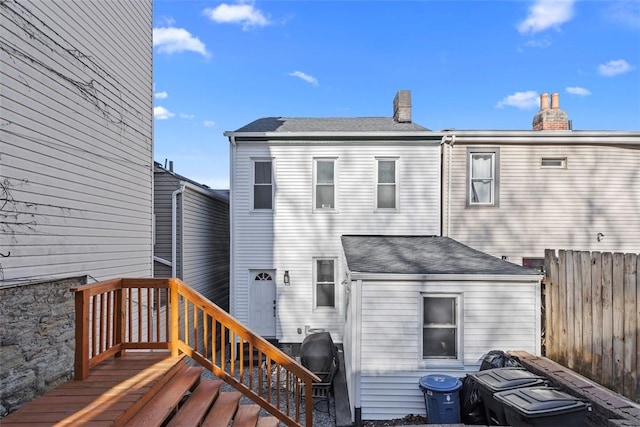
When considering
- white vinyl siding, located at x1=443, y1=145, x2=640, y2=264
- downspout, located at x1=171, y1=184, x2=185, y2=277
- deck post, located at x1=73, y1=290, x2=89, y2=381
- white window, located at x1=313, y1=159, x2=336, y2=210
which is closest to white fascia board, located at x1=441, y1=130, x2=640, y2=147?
white vinyl siding, located at x1=443, y1=145, x2=640, y2=264

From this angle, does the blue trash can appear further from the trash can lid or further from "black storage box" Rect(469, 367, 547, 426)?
"black storage box" Rect(469, 367, 547, 426)

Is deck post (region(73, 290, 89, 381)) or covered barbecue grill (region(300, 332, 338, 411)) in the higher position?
Answer: deck post (region(73, 290, 89, 381))

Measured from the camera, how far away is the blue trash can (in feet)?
15.2

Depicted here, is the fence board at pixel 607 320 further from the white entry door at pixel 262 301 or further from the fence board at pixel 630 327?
the white entry door at pixel 262 301

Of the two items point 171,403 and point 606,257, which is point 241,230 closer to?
point 171,403

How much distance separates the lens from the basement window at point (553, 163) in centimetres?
860

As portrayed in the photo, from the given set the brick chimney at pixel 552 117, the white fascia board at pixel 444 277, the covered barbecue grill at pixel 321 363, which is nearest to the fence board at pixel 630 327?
the white fascia board at pixel 444 277

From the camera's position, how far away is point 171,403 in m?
3.05

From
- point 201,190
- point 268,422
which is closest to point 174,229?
point 201,190

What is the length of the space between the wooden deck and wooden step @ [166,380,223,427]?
36 cm

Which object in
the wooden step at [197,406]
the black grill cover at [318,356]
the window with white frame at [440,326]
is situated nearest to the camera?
the wooden step at [197,406]

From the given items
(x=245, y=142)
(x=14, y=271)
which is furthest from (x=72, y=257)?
(x=245, y=142)

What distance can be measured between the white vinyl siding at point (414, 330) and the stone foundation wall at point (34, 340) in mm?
4039

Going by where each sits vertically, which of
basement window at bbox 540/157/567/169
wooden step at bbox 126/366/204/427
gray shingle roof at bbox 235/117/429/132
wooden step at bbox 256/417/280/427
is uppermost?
gray shingle roof at bbox 235/117/429/132
